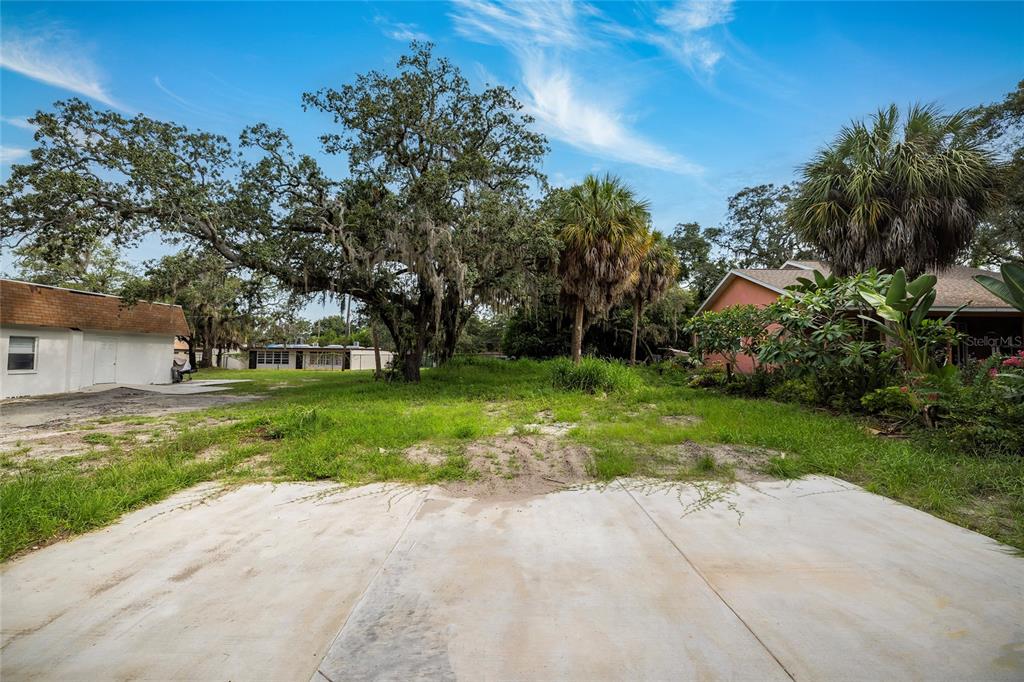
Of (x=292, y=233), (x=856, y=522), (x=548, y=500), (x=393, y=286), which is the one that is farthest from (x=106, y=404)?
(x=856, y=522)

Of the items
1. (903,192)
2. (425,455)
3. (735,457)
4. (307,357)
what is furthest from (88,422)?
(307,357)

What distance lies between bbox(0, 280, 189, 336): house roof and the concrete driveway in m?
13.7

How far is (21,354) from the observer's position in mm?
13398

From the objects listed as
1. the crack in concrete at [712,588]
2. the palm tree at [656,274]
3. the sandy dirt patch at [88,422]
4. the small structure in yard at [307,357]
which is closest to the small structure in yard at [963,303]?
the palm tree at [656,274]

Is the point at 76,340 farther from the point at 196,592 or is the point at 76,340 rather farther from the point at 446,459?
the point at 196,592

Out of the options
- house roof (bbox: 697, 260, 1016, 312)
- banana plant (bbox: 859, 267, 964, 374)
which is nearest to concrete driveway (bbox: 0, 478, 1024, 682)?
banana plant (bbox: 859, 267, 964, 374)

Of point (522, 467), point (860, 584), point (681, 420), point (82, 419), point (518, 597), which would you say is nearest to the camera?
point (518, 597)

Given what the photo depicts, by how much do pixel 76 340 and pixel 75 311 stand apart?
0.99 meters

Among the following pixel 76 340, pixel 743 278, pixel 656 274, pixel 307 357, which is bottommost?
pixel 307 357

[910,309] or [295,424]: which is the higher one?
[910,309]

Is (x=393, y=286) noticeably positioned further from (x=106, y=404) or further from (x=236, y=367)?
(x=236, y=367)

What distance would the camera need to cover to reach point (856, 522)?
11.0 ft

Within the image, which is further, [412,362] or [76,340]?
[76,340]

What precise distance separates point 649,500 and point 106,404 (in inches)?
523
